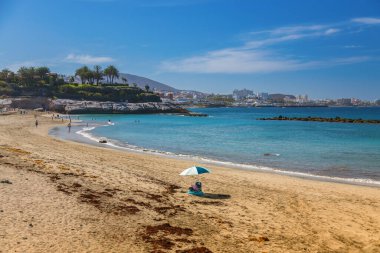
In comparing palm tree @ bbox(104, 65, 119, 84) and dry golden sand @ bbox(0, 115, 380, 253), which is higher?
palm tree @ bbox(104, 65, 119, 84)

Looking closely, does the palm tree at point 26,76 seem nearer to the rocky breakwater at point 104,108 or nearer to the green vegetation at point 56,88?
the green vegetation at point 56,88

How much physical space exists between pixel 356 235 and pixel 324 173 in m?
13.2

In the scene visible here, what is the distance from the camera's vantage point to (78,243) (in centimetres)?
939

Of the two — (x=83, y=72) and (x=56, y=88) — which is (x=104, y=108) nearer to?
(x=56, y=88)

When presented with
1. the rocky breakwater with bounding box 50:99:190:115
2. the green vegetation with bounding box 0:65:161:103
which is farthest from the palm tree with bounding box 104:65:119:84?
the rocky breakwater with bounding box 50:99:190:115

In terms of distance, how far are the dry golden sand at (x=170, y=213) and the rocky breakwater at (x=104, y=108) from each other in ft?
367

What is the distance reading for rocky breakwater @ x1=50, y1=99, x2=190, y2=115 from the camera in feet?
416

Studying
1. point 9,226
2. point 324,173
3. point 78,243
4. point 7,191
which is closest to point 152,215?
point 78,243

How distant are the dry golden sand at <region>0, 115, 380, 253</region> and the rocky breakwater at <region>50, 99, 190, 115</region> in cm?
11192

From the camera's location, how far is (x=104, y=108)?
13588cm

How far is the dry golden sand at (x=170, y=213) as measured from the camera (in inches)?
390

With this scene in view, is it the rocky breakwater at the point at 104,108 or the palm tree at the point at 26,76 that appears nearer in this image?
the rocky breakwater at the point at 104,108

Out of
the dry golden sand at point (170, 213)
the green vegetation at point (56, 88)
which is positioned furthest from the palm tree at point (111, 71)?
the dry golden sand at point (170, 213)

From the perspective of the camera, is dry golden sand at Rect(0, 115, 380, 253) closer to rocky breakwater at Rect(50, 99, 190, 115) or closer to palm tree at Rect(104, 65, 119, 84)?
rocky breakwater at Rect(50, 99, 190, 115)
